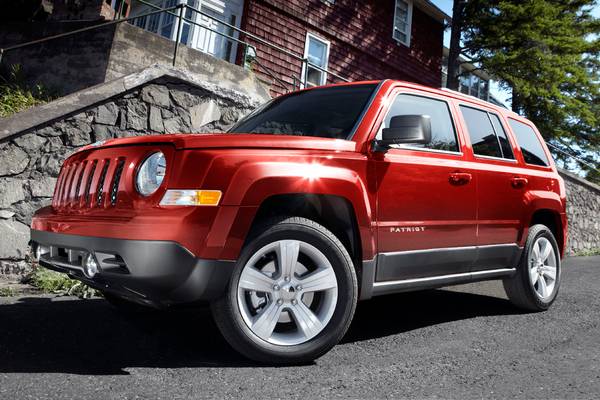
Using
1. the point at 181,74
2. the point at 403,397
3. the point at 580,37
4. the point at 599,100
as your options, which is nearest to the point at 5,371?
the point at 403,397

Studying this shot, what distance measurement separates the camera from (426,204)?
11.8 ft

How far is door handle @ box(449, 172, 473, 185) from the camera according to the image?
382 cm

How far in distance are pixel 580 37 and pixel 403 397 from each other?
64.6 ft

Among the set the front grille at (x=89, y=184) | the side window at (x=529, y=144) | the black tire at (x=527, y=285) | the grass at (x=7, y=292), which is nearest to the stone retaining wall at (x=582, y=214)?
the side window at (x=529, y=144)

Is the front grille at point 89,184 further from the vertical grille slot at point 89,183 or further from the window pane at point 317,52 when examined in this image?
the window pane at point 317,52

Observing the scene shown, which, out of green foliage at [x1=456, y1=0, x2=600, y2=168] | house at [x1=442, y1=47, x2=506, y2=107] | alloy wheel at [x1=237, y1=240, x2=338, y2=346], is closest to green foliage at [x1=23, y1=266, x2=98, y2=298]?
alloy wheel at [x1=237, y1=240, x2=338, y2=346]

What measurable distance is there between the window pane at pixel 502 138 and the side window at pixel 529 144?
0.23 metres

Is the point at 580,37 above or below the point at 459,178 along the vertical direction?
above

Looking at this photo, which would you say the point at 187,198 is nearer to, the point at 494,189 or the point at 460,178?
the point at 460,178

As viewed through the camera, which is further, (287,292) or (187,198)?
(287,292)

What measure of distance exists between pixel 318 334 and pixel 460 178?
5.61ft

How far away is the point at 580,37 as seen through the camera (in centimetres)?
1836

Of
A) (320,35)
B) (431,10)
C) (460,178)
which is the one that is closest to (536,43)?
(431,10)

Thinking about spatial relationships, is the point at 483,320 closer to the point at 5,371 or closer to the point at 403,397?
the point at 403,397
